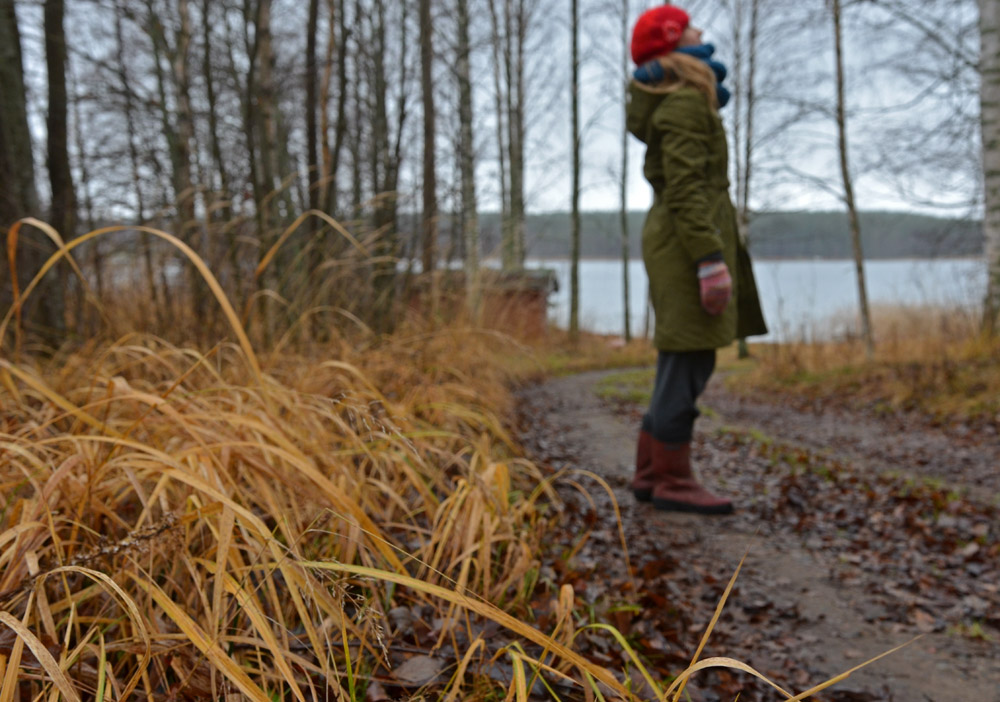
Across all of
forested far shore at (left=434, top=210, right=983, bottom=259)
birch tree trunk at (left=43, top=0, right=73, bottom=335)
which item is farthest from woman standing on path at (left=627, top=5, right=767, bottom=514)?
birch tree trunk at (left=43, top=0, right=73, bottom=335)

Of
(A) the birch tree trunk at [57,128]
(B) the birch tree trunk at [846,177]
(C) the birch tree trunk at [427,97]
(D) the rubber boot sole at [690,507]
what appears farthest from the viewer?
(B) the birch tree trunk at [846,177]

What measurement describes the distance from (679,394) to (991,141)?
19.0 feet

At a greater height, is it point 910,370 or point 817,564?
point 910,370

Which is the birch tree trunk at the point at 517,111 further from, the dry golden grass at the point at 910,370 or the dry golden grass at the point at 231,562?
the dry golden grass at the point at 231,562

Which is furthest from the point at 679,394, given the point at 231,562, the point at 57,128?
the point at 57,128

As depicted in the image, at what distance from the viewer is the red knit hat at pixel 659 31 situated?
9.34ft

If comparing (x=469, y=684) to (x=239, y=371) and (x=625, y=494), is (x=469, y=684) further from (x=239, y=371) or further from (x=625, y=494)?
(x=625, y=494)

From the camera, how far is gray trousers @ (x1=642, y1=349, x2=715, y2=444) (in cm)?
287

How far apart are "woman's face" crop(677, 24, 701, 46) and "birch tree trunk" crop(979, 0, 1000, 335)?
522 cm

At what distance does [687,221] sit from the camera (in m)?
2.72

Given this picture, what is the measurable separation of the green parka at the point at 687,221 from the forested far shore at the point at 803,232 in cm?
150

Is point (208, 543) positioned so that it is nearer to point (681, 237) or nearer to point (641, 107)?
point (681, 237)

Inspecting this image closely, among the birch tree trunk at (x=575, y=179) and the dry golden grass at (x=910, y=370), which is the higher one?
the birch tree trunk at (x=575, y=179)

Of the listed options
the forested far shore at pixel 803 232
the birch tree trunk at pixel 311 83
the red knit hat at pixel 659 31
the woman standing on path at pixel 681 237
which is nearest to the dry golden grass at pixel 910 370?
the forested far shore at pixel 803 232
